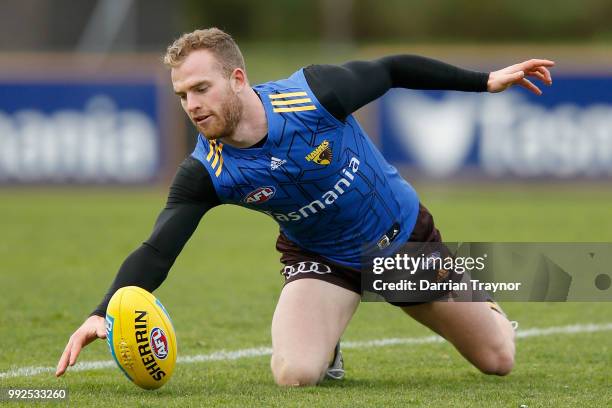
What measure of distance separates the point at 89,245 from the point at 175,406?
7.63m

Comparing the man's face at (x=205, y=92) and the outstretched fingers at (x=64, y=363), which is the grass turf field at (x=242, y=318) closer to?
the outstretched fingers at (x=64, y=363)

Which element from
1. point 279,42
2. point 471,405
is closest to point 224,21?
point 279,42

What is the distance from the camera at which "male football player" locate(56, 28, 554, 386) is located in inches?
222

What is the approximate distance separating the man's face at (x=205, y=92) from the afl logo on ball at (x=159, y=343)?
3.17ft

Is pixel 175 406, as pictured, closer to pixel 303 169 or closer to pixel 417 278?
pixel 303 169

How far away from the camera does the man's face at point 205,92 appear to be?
5.54m

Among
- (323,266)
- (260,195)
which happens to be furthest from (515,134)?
(260,195)

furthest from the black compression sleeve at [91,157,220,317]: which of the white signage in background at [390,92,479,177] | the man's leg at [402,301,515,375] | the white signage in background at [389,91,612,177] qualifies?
the white signage in background at [390,92,479,177]

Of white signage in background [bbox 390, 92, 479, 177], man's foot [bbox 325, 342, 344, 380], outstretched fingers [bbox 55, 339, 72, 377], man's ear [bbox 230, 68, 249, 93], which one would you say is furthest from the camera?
white signage in background [bbox 390, 92, 479, 177]

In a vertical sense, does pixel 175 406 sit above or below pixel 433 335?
above

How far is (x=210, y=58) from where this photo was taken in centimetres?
561

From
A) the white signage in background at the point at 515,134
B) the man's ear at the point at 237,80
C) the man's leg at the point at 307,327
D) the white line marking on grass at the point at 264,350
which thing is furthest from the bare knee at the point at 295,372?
the white signage in background at the point at 515,134

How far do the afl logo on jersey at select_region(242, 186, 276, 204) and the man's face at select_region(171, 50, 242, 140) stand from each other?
378 mm

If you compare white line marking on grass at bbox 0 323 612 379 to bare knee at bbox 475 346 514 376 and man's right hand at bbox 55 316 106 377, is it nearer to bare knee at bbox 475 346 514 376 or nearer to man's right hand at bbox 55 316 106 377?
man's right hand at bbox 55 316 106 377
